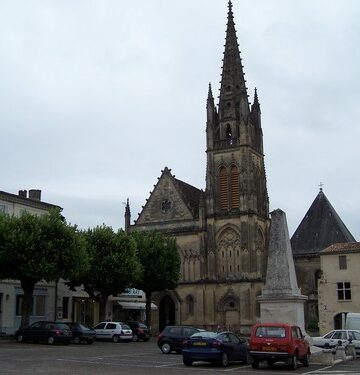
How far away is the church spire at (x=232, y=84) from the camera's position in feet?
249

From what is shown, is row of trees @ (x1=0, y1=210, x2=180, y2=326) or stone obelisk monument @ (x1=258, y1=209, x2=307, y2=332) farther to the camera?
row of trees @ (x1=0, y1=210, x2=180, y2=326)

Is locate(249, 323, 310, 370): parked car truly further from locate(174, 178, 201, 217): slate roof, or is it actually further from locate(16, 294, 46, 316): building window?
locate(174, 178, 201, 217): slate roof

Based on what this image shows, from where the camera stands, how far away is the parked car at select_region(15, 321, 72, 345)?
123 ft

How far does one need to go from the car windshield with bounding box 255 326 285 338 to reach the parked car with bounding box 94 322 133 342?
2234 cm

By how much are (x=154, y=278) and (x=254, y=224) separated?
60.9ft

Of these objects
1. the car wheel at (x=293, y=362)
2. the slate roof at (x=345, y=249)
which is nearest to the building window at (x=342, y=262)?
the slate roof at (x=345, y=249)

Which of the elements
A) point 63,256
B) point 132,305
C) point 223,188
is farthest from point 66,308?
point 223,188

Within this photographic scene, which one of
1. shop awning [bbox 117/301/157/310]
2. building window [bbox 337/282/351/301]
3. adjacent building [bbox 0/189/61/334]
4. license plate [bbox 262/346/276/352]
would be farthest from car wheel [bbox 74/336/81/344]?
building window [bbox 337/282/351/301]

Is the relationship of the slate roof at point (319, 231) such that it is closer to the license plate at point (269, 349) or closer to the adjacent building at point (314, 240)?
the adjacent building at point (314, 240)

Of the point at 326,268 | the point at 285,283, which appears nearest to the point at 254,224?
the point at 326,268

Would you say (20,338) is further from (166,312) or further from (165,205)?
(165,205)

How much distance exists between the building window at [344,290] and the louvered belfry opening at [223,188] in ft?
70.9

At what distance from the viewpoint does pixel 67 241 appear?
135 feet

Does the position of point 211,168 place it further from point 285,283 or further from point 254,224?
point 285,283
